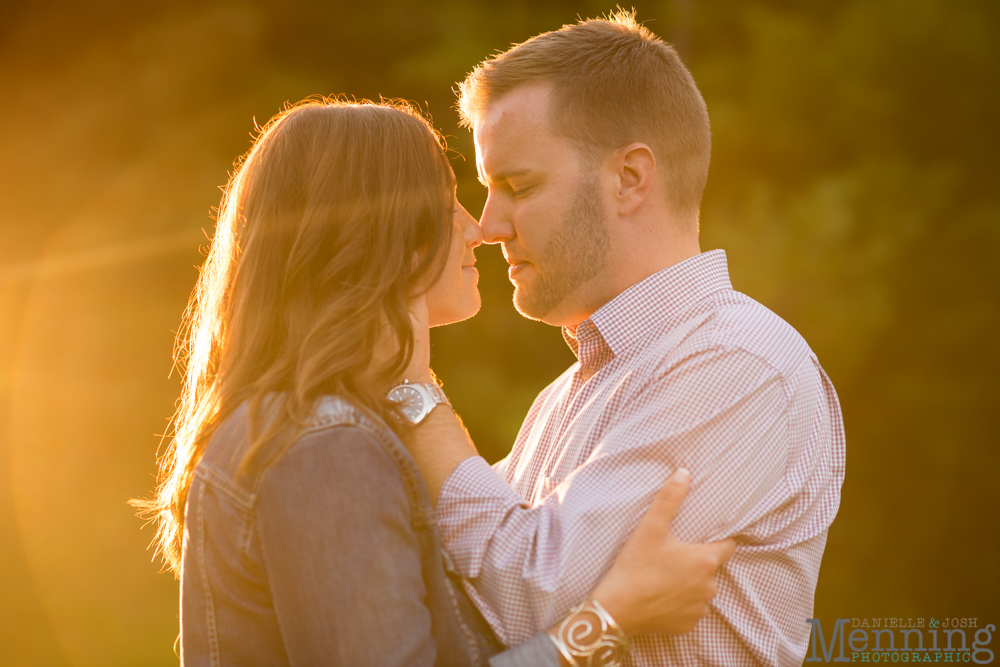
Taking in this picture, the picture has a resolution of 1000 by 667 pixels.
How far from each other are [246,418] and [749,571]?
890 mm

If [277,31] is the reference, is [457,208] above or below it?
below

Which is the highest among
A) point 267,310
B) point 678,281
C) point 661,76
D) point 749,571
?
point 661,76

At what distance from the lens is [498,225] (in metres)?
1.98

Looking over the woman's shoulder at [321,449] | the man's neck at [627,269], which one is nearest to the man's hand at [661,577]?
the woman's shoulder at [321,449]

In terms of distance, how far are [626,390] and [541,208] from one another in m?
0.60

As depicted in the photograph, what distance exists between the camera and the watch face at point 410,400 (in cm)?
136

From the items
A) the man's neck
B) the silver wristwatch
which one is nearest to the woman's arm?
the silver wristwatch

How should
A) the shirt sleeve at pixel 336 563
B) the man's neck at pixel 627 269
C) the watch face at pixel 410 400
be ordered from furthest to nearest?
the man's neck at pixel 627 269, the watch face at pixel 410 400, the shirt sleeve at pixel 336 563

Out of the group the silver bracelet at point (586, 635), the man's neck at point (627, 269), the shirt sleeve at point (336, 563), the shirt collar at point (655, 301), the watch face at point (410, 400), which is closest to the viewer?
the shirt sleeve at point (336, 563)

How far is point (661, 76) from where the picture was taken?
199cm

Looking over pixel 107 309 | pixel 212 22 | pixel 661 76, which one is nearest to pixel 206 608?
pixel 661 76

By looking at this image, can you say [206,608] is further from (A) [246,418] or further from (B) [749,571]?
(B) [749,571]

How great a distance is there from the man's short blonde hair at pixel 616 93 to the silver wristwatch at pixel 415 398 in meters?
0.81

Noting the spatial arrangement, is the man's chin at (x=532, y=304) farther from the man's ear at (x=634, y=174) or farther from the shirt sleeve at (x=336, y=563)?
the shirt sleeve at (x=336, y=563)
